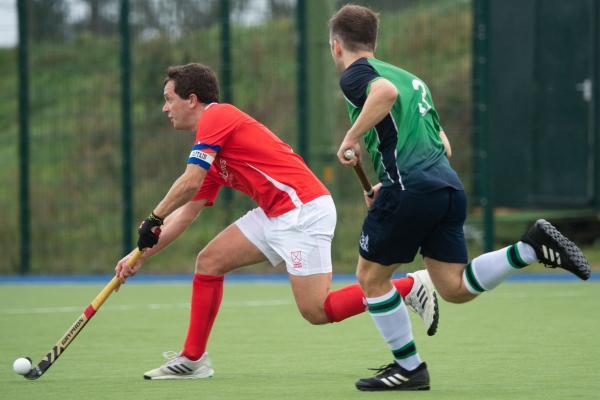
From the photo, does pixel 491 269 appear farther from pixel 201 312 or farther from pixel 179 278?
pixel 179 278

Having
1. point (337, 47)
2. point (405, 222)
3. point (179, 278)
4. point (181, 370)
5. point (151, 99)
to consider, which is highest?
point (337, 47)

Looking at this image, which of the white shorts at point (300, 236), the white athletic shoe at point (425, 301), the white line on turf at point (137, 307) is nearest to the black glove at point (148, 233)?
the white shorts at point (300, 236)

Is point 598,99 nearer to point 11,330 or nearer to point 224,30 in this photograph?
point 224,30

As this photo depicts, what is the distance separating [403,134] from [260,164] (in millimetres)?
950

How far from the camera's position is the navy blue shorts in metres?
5.73

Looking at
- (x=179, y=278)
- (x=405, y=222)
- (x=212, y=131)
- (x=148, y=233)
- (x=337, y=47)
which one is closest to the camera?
(x=405, y=222)

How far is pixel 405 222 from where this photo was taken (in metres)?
5.73

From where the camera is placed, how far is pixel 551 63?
49.1ft

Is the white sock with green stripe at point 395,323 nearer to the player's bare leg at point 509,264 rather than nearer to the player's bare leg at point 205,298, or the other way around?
the player's bare leg at point 509,264

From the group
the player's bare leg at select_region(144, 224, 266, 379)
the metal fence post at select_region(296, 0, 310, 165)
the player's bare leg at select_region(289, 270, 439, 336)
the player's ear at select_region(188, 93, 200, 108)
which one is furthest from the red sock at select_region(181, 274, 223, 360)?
the metal fence post at select_region(296, 0, 310, 165)

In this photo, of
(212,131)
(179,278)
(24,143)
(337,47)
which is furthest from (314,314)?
(24,143)

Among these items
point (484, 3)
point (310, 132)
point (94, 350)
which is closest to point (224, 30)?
point (310, 132)

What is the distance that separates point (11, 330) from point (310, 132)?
5710 mm

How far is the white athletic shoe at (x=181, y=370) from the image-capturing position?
6445mm
